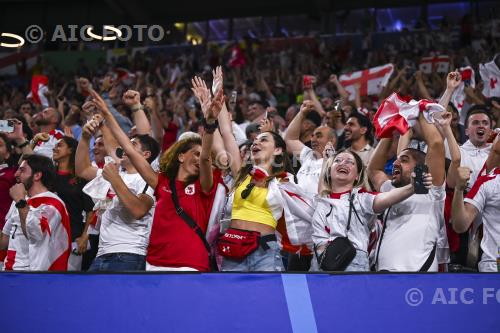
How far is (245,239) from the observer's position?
501 centimetres

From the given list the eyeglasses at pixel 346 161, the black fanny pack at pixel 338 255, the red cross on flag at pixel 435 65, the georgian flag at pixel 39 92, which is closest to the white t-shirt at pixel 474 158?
the eyeglasses at pixel 346 161

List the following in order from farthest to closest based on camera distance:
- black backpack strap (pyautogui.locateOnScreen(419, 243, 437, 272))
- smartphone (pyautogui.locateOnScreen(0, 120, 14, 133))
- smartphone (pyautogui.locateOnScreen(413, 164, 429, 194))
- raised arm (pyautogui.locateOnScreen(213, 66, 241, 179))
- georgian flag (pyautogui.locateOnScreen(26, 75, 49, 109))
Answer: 1. georgian flag (pyautogui.locateOnScreen(26, 75, 49, 109))
2. smartphone (pyautogui.locateOnScreen(0, 120, 14, 133))
3. raised arm (pyautogui.locateOnScreen(213, 66, 241, 179))
4. black backpack strap (pyautogui.locateOnScreen(419, 243, 437, 272))
5. smartphone (pyautogui.locateOnScreen(413, 164, 429, 194))

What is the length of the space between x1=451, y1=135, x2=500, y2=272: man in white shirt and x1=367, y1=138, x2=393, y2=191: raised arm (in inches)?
23.7

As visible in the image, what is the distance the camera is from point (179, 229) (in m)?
4.98

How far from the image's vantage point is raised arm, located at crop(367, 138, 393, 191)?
5.61m

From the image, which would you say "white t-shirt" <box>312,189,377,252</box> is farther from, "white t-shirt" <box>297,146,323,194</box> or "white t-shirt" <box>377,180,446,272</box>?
"white t-shirt" <box>297,146,323,194</box>

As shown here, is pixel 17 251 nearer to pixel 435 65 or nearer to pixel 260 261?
pixel 260 261

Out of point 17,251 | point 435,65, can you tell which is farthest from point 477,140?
point 435,65

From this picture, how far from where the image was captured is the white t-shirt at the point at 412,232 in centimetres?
495

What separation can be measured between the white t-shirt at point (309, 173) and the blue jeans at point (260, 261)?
43.4 inches

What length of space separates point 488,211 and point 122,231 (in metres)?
2.51

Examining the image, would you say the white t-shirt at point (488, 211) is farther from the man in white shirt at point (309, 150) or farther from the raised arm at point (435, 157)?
the man in white shirt at point (309, 150)

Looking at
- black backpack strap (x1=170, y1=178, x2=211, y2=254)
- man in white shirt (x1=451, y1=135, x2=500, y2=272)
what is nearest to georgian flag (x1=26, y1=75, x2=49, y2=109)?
black backpack strap (x1=170, y1=178, x2=211, y2=254)

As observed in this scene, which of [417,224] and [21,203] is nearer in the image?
[417,224]
